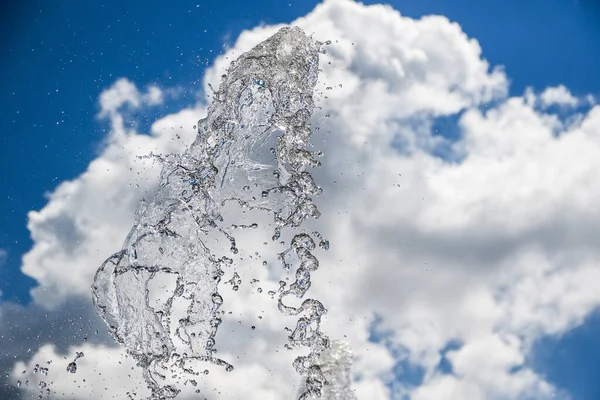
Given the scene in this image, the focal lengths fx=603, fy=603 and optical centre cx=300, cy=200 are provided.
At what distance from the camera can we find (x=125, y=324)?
600 centimetres

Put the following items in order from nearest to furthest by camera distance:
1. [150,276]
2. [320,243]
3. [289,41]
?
[320,243] < [150,276] < [289,41]

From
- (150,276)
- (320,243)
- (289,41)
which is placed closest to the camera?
(320,243)

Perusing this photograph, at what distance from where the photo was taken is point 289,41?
6496 millimetres

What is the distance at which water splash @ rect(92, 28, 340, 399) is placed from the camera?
586 centimetres

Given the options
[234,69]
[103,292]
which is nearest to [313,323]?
[103,292]

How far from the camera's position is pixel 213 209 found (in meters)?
6.19

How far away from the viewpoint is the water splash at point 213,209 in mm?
5859

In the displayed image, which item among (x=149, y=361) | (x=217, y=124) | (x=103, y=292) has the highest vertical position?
(x=217, y=124)

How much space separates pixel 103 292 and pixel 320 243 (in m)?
2.15

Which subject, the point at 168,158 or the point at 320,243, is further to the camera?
the point at 168,158

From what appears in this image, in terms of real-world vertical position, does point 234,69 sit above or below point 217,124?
above

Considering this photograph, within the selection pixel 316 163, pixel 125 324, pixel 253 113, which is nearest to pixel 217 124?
pixel 253 113

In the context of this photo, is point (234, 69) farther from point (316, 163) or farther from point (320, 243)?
point (320, 243)

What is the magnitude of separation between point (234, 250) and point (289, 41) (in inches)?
92.3
